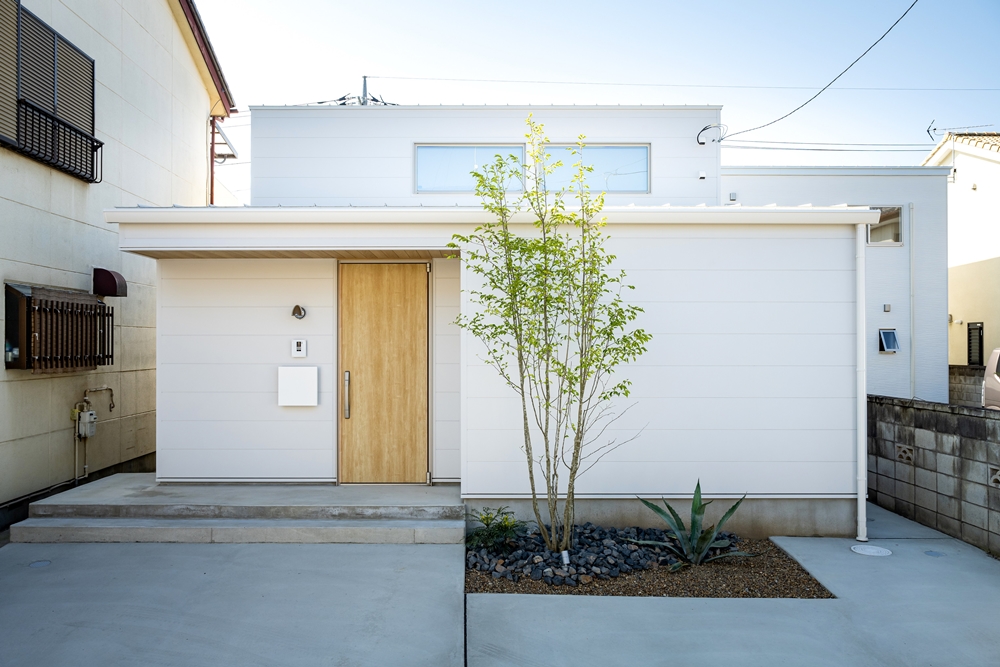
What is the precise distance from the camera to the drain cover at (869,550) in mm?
4543

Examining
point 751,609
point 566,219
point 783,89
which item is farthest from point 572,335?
point 783,89

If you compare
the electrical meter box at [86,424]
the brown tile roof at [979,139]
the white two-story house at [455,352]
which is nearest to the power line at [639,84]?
the brown tile roof at [979,139]

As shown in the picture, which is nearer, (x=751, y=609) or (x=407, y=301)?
(x=751, y=609)

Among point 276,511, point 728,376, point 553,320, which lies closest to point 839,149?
point 728,376

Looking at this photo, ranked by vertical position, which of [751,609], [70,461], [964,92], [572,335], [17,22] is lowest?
[751,609]

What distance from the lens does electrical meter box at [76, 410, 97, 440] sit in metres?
5.92

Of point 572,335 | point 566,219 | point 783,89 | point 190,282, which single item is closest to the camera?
point 566,219

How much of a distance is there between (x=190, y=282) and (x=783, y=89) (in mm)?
9193

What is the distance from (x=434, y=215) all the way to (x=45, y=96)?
380cm

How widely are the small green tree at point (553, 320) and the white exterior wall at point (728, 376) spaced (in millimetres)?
193

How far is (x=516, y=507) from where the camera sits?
16.0ft

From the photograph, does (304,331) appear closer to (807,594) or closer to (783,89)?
(807,594)

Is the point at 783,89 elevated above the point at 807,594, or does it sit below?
above

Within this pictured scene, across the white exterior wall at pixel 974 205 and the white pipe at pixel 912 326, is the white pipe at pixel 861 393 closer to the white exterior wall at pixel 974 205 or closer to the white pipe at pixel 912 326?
the white pipe at pixel 912 326
